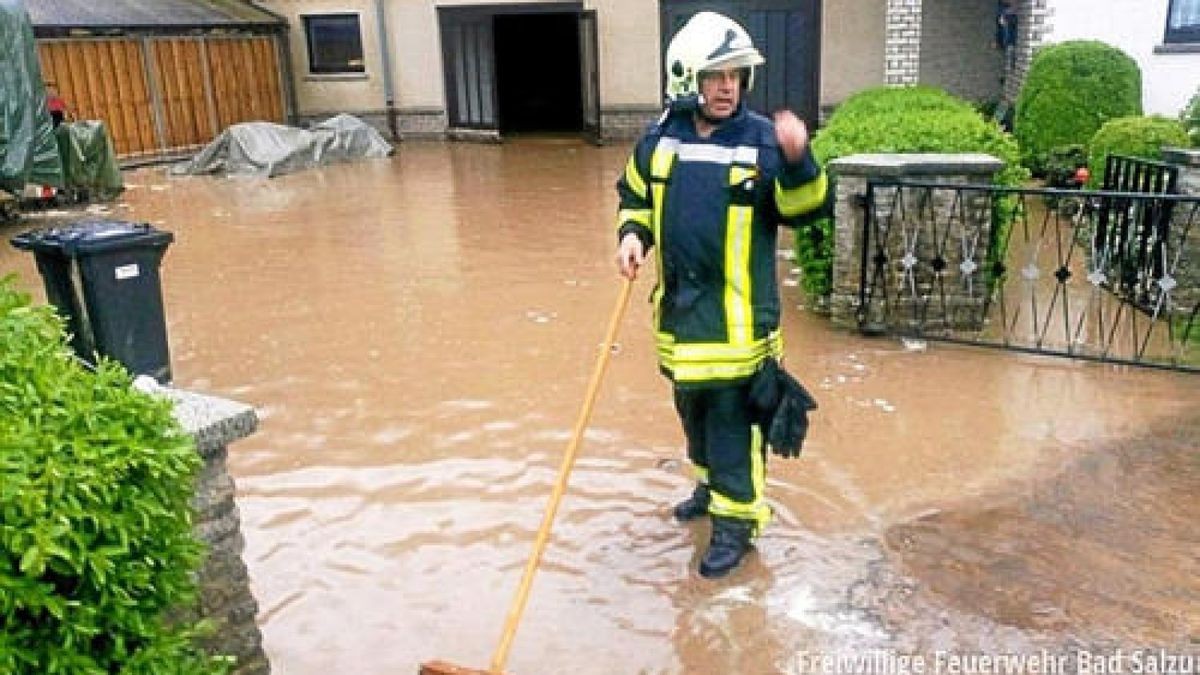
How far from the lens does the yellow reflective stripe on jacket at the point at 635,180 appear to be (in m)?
3.53

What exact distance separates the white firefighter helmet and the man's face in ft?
0.08

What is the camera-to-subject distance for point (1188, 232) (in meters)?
5.87

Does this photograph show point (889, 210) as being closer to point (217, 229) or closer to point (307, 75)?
point (217, 229)

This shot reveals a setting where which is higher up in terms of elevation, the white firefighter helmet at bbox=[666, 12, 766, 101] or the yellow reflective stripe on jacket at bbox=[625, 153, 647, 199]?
the white firefighter helmet at bbox=[666, 12, 766, 101]

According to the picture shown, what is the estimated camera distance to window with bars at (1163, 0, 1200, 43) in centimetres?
1047

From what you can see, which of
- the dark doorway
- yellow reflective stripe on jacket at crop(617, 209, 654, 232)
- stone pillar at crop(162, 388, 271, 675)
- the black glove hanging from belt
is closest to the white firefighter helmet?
yellow reflective stripe on jacket at crop(617, 209, 654, 232)

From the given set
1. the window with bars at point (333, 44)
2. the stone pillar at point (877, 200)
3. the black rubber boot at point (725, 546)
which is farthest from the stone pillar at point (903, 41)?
the black rubber boot at point (725, 546)

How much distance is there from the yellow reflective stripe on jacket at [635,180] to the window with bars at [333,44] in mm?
16403

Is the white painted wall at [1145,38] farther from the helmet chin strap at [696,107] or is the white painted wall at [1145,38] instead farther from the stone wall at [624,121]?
the helmet chin strap at [696,107]

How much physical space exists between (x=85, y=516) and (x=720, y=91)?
7.31 ft

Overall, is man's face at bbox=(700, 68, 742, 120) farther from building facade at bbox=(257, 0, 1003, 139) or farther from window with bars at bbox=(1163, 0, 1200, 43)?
building facade at bbox=(257, 0, 1003, 139)

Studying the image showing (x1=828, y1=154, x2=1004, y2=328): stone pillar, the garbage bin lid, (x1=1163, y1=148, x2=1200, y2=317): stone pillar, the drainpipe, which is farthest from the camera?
the drainpipe

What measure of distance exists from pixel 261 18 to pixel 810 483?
658 inches

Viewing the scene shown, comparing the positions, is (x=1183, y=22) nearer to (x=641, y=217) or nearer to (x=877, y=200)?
(x=877, y=200)
